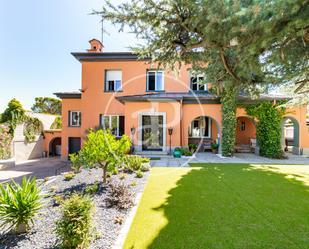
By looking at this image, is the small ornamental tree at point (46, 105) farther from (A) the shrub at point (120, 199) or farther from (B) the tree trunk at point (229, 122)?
(A) the shrub at point (120, 199)

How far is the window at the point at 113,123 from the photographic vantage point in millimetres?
16031

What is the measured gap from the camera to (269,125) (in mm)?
13156

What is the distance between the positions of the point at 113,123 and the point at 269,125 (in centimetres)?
1330

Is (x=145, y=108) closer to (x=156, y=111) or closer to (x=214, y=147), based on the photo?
(x=156, y=111)

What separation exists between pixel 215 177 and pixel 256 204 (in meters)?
2.81

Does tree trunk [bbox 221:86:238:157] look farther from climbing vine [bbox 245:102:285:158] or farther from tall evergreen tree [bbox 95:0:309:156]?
tall evergreen tree [bbox 95:0:309:156]

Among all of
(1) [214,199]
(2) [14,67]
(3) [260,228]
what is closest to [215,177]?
(1) [214,199]

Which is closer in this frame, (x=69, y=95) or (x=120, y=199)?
(x=120, y=199)

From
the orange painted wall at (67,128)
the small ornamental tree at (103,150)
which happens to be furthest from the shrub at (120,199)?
the orange painted wall at (67,128)

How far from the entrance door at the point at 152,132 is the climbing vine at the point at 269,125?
7291 millimetres

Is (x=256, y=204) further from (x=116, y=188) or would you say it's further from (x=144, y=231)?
(x=116, y=188)

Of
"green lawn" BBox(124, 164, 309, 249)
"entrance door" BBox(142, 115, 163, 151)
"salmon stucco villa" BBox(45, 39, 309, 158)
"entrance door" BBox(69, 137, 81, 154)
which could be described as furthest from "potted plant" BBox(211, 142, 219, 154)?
"entrance door" BBox(69, 137, 81, 154)

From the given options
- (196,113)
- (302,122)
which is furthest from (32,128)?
(302,122)

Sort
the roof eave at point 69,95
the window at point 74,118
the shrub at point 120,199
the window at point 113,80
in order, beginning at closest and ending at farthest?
the shrub at point 120,199
the window at point 113,80
the roof eave at point 69,95
the window at point 74,118
